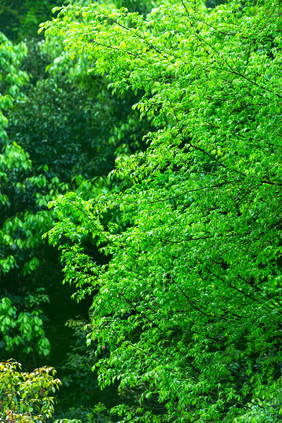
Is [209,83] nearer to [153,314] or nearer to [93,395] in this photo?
[153,314]

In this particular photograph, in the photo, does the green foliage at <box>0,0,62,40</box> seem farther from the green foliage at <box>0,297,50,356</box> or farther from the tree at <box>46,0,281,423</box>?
the tree at <box>46,0,281,423</box>

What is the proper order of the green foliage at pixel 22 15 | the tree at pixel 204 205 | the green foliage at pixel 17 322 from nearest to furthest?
the tree at pixel 204 205 → the green foliage at pixel 17 322 → the green foliage at pixel 22 15

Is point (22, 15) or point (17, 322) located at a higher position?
point (22, 15)

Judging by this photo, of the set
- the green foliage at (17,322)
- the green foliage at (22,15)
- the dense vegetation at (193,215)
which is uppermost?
the green foliage at (22,15)

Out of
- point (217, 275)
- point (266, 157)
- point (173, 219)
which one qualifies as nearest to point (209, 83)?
point (266, 157)

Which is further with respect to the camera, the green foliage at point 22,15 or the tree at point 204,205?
the green foliage at point 22,15

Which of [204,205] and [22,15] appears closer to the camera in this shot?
[204,205]

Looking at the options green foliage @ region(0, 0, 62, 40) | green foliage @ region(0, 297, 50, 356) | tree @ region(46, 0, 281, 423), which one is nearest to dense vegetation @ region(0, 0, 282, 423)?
tree @ region(46, 0, 281, 423)

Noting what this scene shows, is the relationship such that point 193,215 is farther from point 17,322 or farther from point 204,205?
point 17,322

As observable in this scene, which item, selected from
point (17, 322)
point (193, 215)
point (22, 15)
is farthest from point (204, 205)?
point (22, 15)

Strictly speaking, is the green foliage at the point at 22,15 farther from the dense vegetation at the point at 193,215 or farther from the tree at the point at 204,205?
the tree at the point at 204,205

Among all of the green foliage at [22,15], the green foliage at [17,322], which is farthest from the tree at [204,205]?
the green foliage at [22,15]

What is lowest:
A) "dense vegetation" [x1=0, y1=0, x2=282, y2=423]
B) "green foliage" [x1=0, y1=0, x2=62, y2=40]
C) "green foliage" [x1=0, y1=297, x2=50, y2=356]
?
"green foliage" [x1=0, y1=297, x2=50, y2=356]

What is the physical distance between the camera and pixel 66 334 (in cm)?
1081
